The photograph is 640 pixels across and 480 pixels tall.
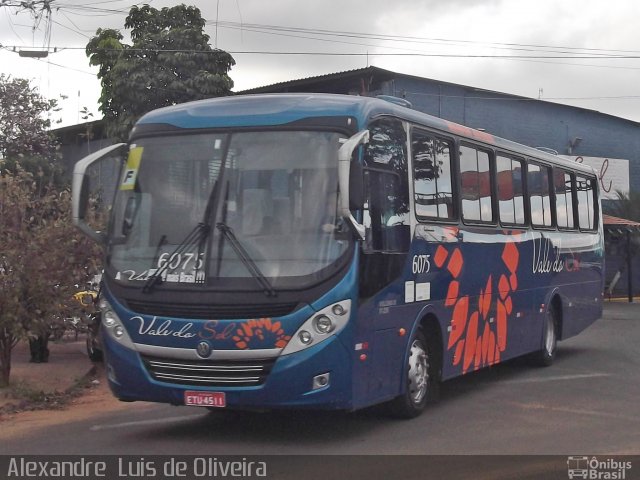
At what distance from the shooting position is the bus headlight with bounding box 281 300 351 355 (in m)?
8.38

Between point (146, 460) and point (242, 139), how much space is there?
2.99m

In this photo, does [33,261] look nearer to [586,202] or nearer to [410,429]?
[410,429]

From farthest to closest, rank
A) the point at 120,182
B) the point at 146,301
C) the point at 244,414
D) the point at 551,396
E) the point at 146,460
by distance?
the point at 551,396 < the point at 244,414 < the point at 120,182 < the point at 146,301 < the point at 146,460

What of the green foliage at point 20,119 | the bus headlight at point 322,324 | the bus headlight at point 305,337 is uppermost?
the green foliage at point 20,119

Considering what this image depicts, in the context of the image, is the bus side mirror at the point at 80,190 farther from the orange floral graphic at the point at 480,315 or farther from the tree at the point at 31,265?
the orange floral graphic at the point at 480,315

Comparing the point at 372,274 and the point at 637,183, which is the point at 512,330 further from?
the point at 637,183

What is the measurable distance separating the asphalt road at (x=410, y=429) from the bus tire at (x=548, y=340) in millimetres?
1800

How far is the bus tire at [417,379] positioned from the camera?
9867 mm

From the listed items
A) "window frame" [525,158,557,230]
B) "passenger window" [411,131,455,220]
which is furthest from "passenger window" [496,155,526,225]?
"passenger window" [411,131,455,220]

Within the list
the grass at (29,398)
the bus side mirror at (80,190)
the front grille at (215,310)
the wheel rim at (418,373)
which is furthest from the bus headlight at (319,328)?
the grass at (29,398)

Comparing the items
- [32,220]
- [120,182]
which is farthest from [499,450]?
[32,220]

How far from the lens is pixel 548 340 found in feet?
49.1

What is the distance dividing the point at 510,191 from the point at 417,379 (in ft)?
12.7

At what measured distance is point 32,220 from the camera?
1238 cm
